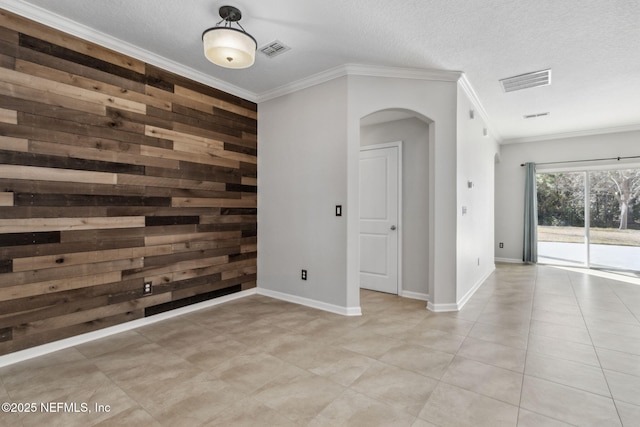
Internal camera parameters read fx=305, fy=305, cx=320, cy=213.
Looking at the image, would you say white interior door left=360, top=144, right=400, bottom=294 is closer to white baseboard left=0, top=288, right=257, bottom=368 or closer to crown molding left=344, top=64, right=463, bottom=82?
crown molding left=344, top=64, right=463, bottom=82

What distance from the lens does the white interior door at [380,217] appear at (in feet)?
13.9

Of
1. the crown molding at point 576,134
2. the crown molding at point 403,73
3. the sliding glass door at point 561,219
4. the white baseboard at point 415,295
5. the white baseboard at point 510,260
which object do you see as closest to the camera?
the crown molding at point 403,73

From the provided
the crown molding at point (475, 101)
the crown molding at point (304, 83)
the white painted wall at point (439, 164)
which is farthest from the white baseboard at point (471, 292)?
the crown molding at point (304, 83)

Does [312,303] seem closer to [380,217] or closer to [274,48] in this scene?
[380,217]

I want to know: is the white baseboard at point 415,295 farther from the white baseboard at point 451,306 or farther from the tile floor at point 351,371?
the tile floor at point 351,371

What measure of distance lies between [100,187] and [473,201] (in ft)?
14.8

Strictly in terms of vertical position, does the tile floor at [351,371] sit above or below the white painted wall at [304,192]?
below

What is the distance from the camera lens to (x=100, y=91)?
109 inches

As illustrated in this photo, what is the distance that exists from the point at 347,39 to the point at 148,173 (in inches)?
92.4

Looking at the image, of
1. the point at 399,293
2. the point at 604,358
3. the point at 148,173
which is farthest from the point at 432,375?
the point at 148,173

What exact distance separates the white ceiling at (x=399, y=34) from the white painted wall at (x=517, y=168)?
7.85ft

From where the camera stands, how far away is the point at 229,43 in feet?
7.66

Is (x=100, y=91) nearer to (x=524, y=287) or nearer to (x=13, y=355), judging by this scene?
(x=13, y=355)

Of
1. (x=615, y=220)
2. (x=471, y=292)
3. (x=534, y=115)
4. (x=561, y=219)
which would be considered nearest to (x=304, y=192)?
(x=471, y=292)
